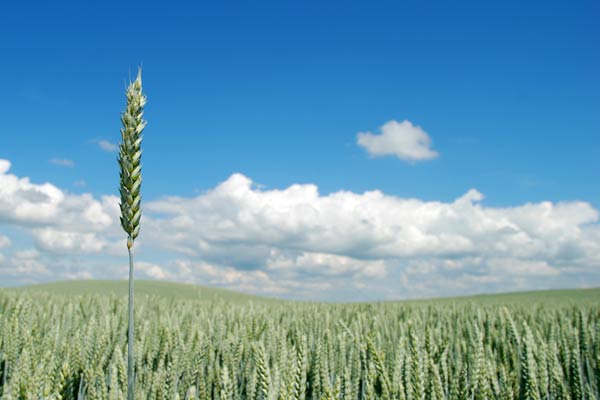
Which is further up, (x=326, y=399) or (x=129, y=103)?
(x=129, y=103)

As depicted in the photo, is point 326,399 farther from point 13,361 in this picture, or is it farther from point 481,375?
point 13,361

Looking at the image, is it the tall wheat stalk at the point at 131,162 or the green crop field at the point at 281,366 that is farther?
the green crop field at the point at 281,366

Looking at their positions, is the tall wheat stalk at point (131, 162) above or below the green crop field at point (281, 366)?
above

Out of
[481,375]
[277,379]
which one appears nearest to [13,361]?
[277,379]

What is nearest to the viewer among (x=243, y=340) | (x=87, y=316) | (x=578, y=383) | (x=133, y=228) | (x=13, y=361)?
(x=133, y=228)

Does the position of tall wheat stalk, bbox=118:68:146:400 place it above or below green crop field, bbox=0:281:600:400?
above

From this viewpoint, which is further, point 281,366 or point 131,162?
point 281,366

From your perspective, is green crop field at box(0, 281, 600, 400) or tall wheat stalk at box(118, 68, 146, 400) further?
green crop field at box(0, 281, 600, 400)

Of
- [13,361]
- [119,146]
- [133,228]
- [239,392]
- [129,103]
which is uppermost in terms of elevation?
[129,103]

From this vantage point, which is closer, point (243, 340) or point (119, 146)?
point (119, 146)

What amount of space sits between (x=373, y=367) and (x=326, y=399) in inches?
28.6

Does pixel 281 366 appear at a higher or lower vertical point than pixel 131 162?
lower

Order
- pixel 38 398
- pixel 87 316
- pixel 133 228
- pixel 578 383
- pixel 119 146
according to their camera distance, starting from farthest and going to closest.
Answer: pixel 87 316, pixel 578 383, pixel 38 398, pixel 119 146, pixel 133 228

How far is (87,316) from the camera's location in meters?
6.17
